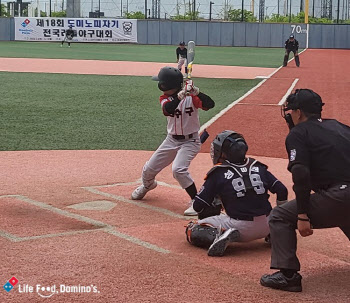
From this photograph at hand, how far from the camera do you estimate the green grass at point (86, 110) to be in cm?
1295

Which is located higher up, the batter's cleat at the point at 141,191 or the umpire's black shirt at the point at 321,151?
the umpire's black shirt at the point at 321,151

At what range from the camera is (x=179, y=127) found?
802 cm

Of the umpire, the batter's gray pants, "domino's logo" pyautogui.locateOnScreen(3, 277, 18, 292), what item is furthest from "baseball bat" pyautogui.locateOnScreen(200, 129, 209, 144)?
"domino's logo" pyautogui.locateOnScreen(3, 277, 18, 292)

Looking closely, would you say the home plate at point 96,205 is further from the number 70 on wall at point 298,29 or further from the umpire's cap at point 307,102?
→ the number 70 on wall at point 298,29

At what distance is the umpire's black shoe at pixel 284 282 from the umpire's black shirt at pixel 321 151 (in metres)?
0.71

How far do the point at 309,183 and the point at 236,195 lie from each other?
1160mm

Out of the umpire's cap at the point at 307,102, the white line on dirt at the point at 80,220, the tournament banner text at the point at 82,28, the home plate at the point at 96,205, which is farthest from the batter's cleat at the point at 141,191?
the tournament banner text at the point at 82,28

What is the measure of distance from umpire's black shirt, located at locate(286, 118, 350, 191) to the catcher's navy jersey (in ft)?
3.15

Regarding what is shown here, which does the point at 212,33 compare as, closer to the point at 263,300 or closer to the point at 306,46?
the point at 306,46

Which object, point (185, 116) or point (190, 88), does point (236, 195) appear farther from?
point (185, 116)

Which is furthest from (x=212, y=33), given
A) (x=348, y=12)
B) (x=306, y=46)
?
(x=348, y=12)

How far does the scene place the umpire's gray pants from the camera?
5.25m

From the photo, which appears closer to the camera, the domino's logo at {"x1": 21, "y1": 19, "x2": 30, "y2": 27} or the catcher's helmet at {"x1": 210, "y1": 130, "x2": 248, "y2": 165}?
the catcher's helmet at {"x1": 210, "y1": 130, "x2": 248, "y2": 165}

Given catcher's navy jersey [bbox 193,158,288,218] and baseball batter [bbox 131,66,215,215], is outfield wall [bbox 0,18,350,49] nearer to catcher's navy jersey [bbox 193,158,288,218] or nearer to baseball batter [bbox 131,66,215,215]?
baseball batter [bbox 131,66,215,215]
